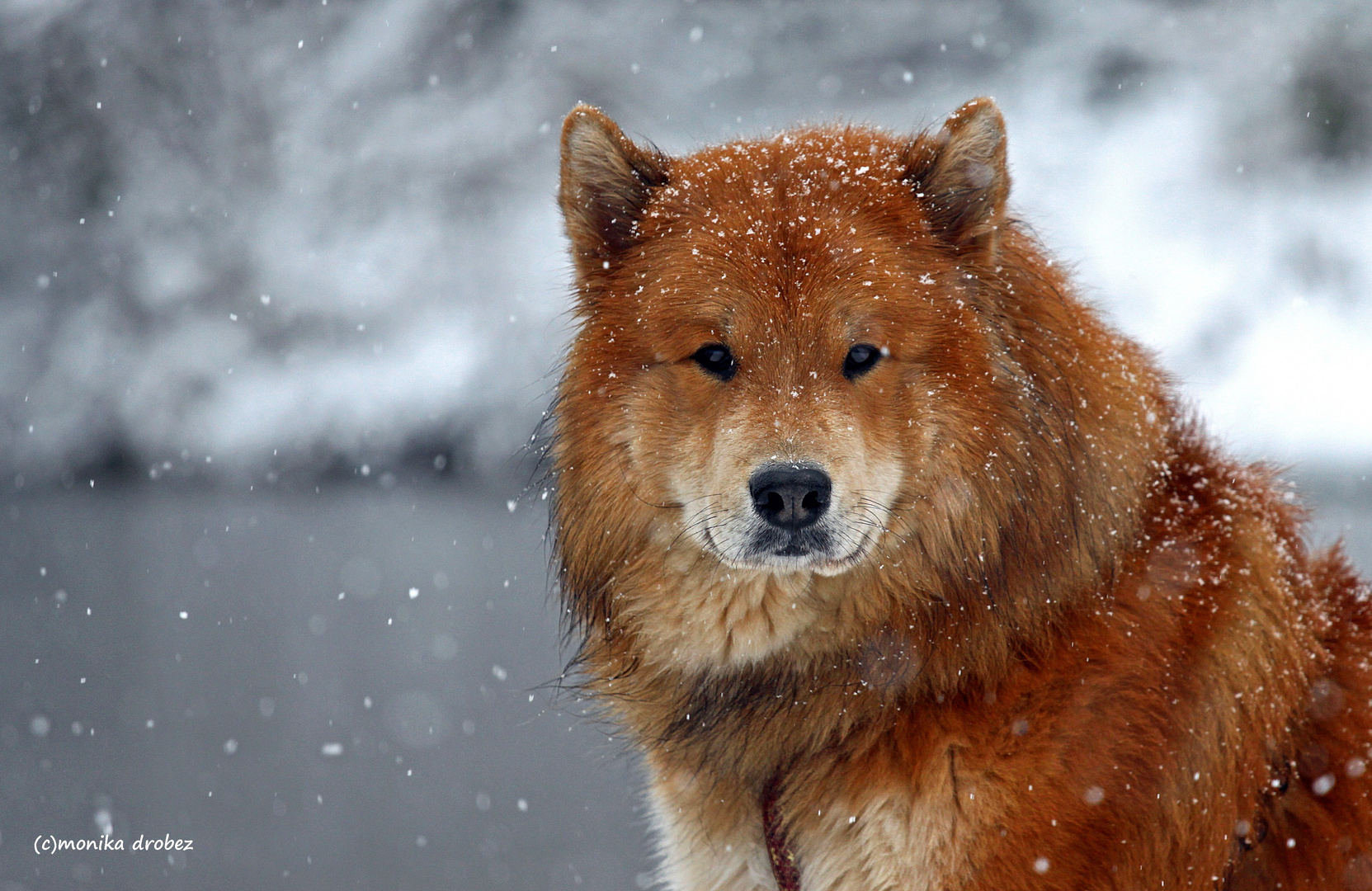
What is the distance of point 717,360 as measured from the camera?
2799mm

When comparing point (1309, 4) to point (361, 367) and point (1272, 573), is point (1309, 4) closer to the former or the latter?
point (361, 367)

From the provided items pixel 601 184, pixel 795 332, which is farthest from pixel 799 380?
pixel 601 184

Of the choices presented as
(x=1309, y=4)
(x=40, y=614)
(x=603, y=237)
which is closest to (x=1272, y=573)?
(x=603, y=237)

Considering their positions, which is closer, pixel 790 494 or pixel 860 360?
pixel 790 494

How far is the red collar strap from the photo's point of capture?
268cm

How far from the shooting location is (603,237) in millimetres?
3088

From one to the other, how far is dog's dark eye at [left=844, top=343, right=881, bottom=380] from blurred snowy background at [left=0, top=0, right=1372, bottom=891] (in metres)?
0.82

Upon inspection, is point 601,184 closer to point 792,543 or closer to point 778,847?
point 792,543

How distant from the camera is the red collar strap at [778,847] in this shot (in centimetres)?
268

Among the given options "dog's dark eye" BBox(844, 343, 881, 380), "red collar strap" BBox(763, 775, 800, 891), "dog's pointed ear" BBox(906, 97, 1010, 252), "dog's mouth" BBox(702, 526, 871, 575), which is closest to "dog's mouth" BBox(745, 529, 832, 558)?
"dog's mouth" BBox(702, 526, 871, 575)

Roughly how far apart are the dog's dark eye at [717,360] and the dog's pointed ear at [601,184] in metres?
0.46

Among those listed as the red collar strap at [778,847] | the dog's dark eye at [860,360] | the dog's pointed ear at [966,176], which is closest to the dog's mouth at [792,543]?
the dog's dark eye at [860,360]

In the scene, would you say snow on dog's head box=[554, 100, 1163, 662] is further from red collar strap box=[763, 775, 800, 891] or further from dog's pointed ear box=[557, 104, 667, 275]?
red collar strap box=[763, 775, 800, 891]

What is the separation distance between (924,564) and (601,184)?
1371 millimetres
